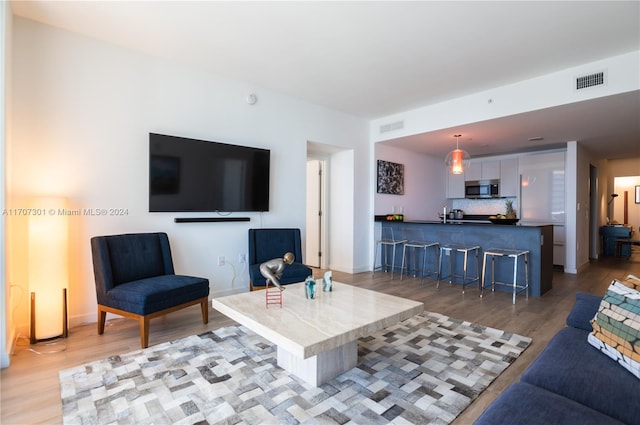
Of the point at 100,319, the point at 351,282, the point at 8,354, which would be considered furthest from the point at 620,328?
the point at 8,354

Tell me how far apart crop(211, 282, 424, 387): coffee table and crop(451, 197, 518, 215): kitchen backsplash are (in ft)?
19.3

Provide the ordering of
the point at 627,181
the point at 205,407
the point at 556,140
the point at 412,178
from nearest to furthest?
the point at 205,407 < the point at 556,140 < the point at 412,178 < the point at 627,181

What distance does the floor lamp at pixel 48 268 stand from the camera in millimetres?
2494

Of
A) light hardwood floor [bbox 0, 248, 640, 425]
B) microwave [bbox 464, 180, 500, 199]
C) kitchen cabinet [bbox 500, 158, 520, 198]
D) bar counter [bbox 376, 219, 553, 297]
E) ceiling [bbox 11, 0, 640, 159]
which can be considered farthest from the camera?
microwave [bbox 464, 180, 500, 199]

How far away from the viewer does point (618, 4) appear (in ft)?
8.01

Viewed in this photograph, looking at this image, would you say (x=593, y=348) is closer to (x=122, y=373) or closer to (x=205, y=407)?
(x=205, y=407)

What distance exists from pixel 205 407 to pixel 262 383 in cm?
36

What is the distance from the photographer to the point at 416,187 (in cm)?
668

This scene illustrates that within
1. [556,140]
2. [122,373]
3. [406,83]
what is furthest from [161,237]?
[556,140]

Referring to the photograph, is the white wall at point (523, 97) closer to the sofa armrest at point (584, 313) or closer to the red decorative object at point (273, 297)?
the sofa armrest at point (584, 313)

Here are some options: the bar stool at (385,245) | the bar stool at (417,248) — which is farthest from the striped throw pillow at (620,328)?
the bar stool at (385,245)

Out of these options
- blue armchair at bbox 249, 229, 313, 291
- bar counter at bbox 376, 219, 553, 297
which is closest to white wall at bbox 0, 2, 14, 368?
blue armchair at bbox 249, 229, 313, 291

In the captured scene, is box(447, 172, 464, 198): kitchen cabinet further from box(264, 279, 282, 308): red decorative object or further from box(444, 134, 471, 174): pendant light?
box(264, 279, 282, 308): red decorative object

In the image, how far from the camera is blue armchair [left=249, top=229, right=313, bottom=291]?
3.44 m
